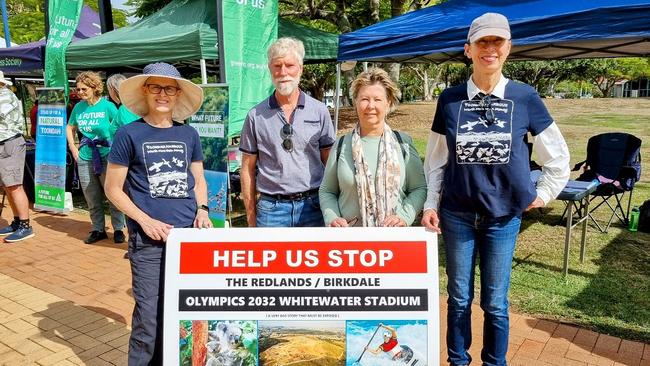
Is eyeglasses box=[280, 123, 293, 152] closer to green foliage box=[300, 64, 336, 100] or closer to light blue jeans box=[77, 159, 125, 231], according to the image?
light blue jeans box=[77, 159, 125, 231]

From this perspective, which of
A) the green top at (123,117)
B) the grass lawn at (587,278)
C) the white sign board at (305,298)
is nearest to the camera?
the white sign board at (305,298)

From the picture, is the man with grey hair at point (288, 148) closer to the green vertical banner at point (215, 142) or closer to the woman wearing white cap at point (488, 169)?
the woman wearing white cap at point (488, 169)

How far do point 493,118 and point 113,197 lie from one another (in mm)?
1766

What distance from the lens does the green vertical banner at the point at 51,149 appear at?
6.91 metres

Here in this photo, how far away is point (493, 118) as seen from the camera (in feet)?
7.24

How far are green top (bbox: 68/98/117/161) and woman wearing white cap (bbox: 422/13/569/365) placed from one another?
4169 millimetres

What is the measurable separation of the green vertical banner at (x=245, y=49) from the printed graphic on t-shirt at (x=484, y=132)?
3237 millimetres

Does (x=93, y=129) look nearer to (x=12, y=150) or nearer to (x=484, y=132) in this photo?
(x=12, y=150)

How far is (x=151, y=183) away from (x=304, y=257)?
85 cm

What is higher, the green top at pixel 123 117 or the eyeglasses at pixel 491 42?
the eyeglasses at pixel 491 42

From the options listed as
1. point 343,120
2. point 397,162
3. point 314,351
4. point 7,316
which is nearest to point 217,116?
point 7,316

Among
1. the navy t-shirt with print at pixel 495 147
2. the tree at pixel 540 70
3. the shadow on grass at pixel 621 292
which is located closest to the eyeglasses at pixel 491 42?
the navy t-shirt with print at pixel 495 147

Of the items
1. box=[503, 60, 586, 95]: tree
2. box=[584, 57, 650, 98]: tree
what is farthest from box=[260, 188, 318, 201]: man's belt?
box=[584, 57, 650, 98]: tree

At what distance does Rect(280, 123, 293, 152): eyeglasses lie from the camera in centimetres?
260
